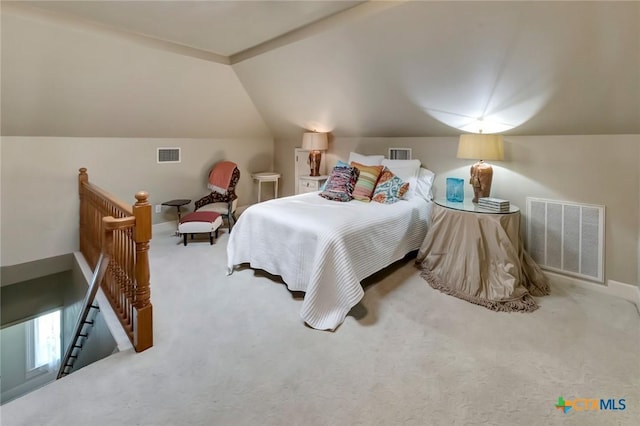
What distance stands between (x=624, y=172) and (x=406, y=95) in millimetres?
1989

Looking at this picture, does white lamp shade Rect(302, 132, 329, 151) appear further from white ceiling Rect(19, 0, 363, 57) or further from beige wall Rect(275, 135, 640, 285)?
beige wall Rect(275, 135, 640, 285)

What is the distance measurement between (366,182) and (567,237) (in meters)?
1.96

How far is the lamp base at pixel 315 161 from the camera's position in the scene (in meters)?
4.88

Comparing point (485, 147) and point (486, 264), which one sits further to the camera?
point (485, 147)

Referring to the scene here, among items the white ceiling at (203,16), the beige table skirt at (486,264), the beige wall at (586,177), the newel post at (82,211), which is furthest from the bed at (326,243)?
the newel post at (82,211)

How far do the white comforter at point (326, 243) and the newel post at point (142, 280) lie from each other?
3.33 feet

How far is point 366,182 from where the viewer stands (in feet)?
11.7

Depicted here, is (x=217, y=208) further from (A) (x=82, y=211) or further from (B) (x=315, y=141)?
(B) (x=315, y=141)

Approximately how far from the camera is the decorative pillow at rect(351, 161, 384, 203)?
351 cm

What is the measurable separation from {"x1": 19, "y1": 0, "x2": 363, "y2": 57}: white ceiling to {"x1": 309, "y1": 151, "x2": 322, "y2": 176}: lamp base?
1804 mm

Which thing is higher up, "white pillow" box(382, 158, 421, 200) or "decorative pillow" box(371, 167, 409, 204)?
"white pillow" box(382, 158, 421, 200)

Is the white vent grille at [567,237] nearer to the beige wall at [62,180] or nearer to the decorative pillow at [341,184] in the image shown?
the decorative pillow at [341,184]

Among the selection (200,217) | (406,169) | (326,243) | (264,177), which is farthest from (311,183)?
(326,243)

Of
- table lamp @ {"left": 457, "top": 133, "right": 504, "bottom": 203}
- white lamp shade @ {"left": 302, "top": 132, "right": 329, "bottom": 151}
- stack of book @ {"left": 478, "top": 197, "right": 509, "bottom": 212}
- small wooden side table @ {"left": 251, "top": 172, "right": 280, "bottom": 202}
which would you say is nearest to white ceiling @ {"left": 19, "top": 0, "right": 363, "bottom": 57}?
white lamp shade @ {"left": 302, "top": 132, "right": 329, "bottom": 151}
